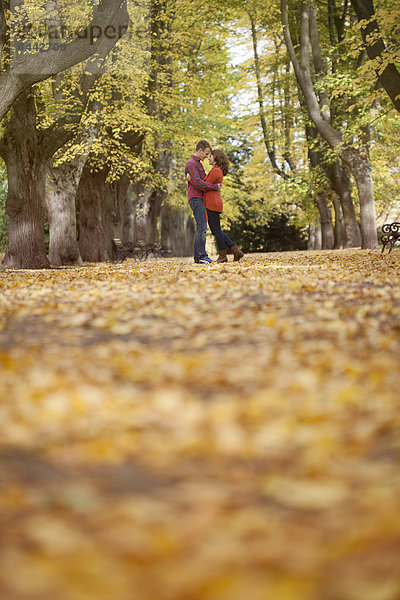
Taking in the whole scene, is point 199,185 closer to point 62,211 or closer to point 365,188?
point 62,211

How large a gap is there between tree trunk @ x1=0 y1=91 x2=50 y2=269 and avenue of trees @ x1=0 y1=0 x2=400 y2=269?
4cm

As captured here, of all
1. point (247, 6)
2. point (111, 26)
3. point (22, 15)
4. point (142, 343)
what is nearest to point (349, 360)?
Answer: point (142, 343)

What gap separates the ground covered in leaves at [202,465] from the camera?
1.50 m

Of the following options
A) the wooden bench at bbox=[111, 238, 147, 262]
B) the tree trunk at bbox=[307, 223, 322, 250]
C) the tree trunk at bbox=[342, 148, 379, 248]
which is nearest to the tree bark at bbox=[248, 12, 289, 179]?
the tree trunk at bbox=[307, 223, 322, 250]

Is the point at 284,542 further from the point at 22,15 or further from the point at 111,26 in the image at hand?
the point at 22,15

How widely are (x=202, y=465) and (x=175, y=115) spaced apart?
77.5 feet

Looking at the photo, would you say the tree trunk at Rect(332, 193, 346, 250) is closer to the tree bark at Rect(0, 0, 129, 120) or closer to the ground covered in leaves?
the tree bark at Rect(0, 0, 129, 120)

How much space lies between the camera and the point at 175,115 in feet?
79.5

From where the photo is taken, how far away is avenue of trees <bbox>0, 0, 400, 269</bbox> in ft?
48.9

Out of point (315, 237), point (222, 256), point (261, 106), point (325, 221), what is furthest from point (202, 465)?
point (315, 237)

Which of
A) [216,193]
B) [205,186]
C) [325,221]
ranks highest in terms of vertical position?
[325,221]

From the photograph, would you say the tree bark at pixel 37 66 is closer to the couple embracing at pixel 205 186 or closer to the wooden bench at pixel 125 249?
the couple embracing at pixel 205 186

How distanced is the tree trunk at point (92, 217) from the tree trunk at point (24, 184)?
4904 millimetres

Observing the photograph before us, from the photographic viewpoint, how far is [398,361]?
142 inches
